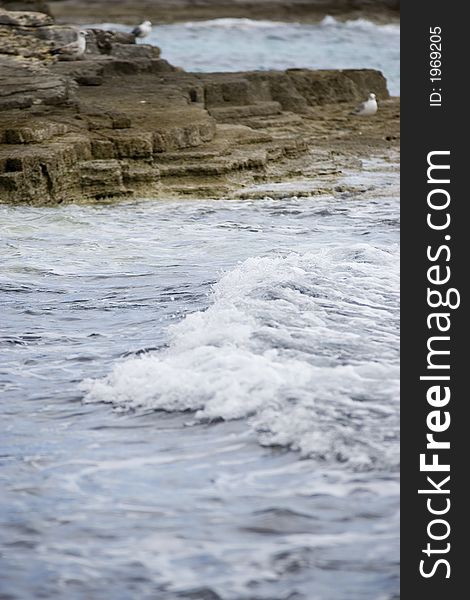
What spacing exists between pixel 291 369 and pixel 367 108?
934 cm

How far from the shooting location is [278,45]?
25.4 metres

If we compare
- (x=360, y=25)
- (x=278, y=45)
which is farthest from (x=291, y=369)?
(x=360, y=25)

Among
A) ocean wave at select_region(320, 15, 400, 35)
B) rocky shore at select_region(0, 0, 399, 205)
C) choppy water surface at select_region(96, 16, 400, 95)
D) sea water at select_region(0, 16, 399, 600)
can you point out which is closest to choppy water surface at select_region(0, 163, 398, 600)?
sea water at select_region(0, 16, 399, 600)

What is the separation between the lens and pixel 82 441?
14.7 feet

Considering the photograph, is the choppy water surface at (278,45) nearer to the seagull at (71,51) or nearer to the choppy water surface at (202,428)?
the seagull at (71,51)

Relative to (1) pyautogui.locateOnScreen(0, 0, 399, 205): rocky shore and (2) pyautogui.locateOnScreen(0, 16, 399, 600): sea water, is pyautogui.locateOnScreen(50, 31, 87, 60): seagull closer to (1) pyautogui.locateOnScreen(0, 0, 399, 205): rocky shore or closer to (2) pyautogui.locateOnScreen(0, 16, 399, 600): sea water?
(1) pyautogui.locateOnScreen(0, 0, 399, 205): rocky shore

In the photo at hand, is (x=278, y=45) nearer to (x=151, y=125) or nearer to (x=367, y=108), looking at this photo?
(x=367, y=108)

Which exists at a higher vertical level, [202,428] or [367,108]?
[367,108]

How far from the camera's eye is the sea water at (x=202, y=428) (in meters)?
3.64

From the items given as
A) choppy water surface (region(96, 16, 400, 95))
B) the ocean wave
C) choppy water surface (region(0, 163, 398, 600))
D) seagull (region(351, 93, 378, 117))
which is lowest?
choppy water surface (region(0, 163, 398, 600))

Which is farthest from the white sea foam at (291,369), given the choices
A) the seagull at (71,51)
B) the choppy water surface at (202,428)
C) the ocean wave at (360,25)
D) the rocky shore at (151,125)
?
the ocean wave at (360,25)

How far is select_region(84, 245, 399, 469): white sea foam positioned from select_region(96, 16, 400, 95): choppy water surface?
11.9 meters

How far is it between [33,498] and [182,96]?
844 centimetres

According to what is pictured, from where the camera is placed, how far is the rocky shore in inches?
378
